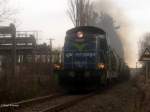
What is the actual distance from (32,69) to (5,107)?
1896 cm

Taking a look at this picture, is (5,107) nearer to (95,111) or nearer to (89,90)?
(95,111)

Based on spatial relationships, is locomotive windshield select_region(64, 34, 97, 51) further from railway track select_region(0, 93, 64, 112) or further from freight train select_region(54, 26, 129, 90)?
Result: railway track select_region(0, 93, 64, 112)

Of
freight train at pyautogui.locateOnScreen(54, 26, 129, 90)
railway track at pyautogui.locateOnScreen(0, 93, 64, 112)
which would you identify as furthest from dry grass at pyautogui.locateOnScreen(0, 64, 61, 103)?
freight train at pyautogui.locateOnScreen(54, 26, 129, 90)

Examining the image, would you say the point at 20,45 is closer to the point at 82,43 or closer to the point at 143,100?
the point at 82,43

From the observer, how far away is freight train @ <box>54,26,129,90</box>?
22562mm

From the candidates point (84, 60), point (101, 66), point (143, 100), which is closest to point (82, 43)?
point (84, 60)

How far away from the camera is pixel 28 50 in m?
35.5

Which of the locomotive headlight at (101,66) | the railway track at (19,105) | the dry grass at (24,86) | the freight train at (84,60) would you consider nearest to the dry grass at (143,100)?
the freight train at (84,60)

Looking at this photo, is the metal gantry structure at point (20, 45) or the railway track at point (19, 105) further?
the metal gantry structure at point (20, 45)

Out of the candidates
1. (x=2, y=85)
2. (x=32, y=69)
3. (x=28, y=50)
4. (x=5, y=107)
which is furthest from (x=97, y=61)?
(x=28, y=50)

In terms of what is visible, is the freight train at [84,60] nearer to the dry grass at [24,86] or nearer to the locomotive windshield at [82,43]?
the locomotive windshield at [82,43]

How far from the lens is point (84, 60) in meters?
23.1

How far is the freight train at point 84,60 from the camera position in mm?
22562

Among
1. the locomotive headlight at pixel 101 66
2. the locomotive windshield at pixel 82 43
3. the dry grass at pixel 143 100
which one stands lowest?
the dry grass at pixel 143 100
